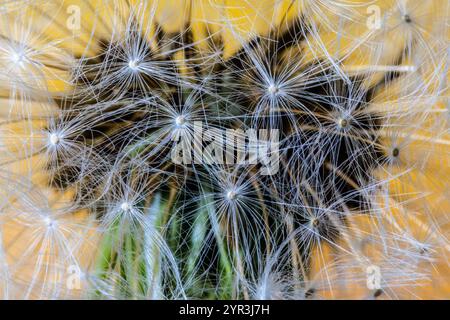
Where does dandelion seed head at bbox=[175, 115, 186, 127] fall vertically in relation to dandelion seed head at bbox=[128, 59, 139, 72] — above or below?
below

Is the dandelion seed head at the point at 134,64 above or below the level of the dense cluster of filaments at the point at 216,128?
above

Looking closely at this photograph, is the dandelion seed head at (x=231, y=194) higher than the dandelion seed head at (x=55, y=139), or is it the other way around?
the dandelion seed head at (x=55, y=139)

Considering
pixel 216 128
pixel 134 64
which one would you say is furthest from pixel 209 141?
pixel 134 64

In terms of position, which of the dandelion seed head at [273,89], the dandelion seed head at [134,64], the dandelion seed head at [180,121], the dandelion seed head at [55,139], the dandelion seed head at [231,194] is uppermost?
the dandelion seed head at [134,64]

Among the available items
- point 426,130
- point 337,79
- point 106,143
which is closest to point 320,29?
point 337,79

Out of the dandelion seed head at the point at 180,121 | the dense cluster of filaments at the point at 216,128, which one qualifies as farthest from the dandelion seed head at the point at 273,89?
the dandelion seed head at the point at 180,121

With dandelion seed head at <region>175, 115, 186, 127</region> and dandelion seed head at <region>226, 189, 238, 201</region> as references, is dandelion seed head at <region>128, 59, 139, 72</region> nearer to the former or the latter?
dandelion seed head at <region>175, 115, 186, 127</region>

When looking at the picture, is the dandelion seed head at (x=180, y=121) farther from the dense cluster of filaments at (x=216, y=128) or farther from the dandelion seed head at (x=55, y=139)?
the dandelion seed head at (x=55, y=139)

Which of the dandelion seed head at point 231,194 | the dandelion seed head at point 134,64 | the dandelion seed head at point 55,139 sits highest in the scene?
the dandelion seed head at point 134,64

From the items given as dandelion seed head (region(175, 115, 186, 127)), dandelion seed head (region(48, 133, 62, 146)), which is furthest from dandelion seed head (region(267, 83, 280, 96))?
dandelion seed head (region(48, 133, 62, 146))

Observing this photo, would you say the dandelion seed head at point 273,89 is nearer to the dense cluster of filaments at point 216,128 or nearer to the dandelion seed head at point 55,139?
the dense cluster of filaments at point 216,128
